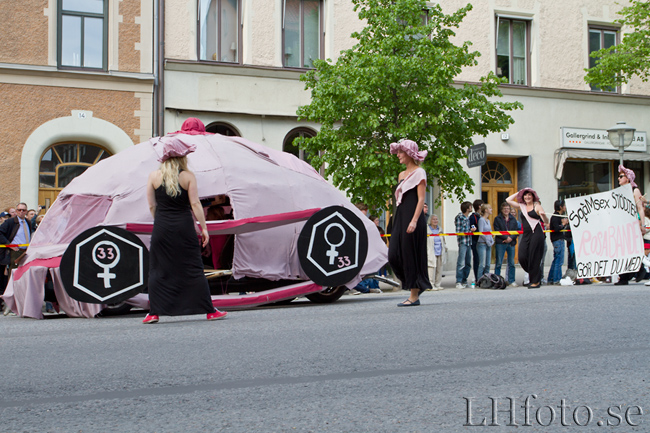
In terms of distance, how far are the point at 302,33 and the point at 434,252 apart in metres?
8.62

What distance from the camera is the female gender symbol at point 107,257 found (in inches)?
380

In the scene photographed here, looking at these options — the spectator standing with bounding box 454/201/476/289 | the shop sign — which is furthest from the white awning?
the spectator standing with bounding box 454/201/476/289

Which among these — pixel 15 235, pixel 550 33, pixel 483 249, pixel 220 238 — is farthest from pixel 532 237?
pixel 550 33

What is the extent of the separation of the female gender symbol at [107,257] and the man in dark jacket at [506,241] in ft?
32.7

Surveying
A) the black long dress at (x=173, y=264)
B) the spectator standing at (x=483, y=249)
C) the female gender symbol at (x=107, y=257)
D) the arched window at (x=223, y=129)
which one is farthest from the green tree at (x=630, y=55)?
the black long dress at (x=173, y=264)

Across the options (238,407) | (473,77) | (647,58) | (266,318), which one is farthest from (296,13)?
(238,407)

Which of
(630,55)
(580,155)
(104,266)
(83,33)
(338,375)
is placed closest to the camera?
(338,375)

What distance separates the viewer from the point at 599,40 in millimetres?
25828

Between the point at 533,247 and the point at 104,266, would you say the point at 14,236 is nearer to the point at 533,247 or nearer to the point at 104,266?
the point at 104,266

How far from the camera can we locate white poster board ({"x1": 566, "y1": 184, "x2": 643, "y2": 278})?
587 inches

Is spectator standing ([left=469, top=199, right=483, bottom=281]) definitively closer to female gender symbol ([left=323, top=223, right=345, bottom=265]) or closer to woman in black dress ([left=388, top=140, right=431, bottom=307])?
female gender symbol ([left=323, top=223, right=345, bottom=265])

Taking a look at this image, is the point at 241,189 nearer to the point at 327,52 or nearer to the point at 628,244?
the point at 628,244

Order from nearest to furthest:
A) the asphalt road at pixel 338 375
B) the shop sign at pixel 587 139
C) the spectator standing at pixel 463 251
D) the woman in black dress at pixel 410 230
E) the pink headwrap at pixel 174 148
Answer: the asphalt road at pixel 338 375, the pink headwrap at pixel 174 148, the woman in black dress at pixel 410 230, the spectator standing at pixel 463 251, the shop sign at pixel 587 139

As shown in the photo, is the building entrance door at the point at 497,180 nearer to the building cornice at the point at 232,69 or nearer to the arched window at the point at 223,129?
the building cornice at the point at 232,69
